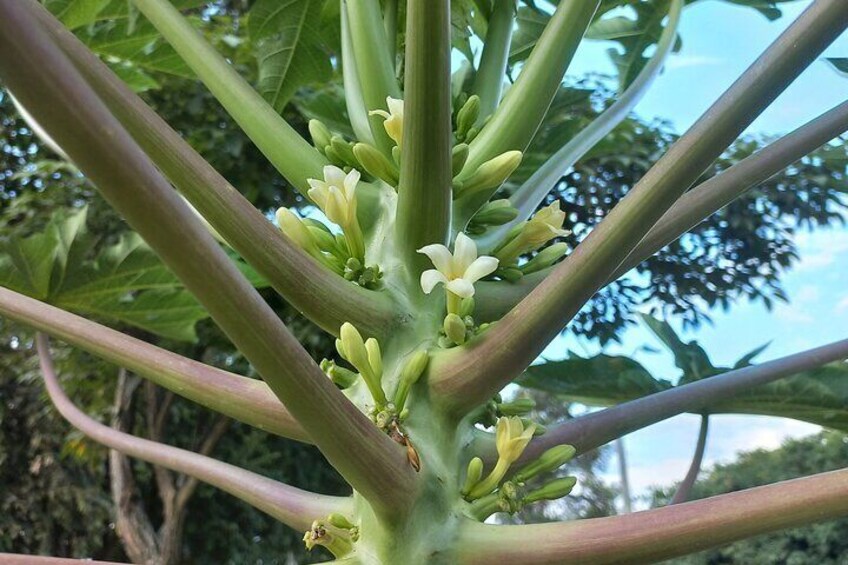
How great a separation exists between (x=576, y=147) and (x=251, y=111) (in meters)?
0.44

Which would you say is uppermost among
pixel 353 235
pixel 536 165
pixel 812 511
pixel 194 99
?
pixel 194 99

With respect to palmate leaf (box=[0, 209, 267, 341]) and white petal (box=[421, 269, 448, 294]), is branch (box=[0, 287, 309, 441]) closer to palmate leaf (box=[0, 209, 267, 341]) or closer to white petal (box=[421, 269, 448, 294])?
white petal (box=[421, 269, 448, 294])

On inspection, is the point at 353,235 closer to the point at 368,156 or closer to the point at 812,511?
the point at 368,156

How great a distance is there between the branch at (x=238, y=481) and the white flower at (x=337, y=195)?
288 millimetres

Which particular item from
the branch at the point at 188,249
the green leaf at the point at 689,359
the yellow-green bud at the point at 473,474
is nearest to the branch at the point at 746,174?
the yellow-green bud at the point at 473,474

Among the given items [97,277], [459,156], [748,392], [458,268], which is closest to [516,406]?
[458,268]

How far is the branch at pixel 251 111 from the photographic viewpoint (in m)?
0.96

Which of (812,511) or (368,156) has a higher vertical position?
(368,156)

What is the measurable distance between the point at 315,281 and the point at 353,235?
0.14m

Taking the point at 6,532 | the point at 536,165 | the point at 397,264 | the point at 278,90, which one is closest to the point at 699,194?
the point at 397,264

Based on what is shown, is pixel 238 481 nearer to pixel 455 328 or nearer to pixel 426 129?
pixel 455 328

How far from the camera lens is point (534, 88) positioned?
963 millimetres

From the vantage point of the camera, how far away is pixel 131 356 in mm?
868

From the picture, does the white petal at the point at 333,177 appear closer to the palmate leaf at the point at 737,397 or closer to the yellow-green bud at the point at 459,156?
the yellow-green bud at the point at 459,156
